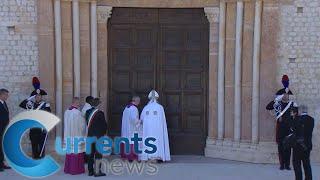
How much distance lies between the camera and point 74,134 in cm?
964

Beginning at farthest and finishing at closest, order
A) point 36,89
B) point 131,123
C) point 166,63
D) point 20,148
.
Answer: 1. point 166,63
2. point 131,123
3. point 36,89
4. point 20,148

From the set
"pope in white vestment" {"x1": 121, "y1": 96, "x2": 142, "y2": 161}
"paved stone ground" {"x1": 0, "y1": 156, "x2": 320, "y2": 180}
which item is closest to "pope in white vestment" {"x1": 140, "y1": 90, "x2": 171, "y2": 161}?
"pope in white vestment" {"x1": 121, "y1": 96, "x2": 142, "y2": 161}

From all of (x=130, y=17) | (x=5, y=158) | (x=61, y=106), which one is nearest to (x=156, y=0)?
(x=130, y=17)

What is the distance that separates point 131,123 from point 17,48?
2733 mm

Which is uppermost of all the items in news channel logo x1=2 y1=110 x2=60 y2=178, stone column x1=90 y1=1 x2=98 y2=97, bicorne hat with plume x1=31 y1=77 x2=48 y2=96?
stone column x1=90 y1=1 x2=98 y2=97

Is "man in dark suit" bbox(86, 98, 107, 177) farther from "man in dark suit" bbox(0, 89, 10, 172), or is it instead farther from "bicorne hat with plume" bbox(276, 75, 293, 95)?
"bicorne hat with plume" bbox(276, 75, 293, 95)

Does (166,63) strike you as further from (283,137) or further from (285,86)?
(283,137)

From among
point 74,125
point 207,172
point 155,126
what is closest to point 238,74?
point 155,126

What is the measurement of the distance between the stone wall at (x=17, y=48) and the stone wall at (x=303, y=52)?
4950 millimetres

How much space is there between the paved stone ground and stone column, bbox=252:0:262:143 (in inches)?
30.4

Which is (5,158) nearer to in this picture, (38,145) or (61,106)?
(38,145)

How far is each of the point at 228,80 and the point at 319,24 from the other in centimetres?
210

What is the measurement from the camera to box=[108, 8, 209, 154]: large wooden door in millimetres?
11609

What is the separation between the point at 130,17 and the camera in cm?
1158
